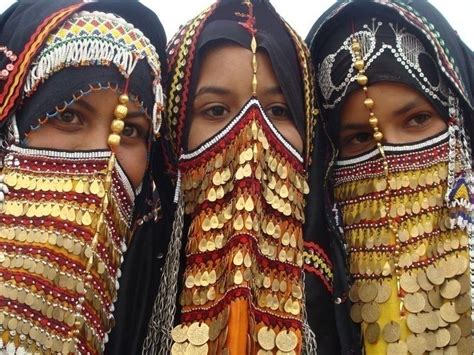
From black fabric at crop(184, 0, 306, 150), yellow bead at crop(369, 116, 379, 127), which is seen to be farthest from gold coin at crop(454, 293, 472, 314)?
black fabric at crop(184, 0, 306, 150)

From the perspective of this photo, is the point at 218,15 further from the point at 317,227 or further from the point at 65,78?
the point at 317,227

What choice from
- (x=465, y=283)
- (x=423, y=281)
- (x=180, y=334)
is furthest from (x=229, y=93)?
(x=465, y=283)

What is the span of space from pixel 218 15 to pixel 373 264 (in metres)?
1.24

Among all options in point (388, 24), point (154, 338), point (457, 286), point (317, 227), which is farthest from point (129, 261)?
point (388, 24)

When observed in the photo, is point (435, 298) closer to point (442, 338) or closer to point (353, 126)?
point (442, 338)

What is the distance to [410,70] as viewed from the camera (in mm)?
3104

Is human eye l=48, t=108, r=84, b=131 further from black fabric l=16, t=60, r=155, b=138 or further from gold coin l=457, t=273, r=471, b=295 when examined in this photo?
gold coin l=457, t=273, r=471, b=295

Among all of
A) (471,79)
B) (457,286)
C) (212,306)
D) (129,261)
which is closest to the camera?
(212,306)

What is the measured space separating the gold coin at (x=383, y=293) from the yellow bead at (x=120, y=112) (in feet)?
4.00

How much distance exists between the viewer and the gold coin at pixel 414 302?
111 inches

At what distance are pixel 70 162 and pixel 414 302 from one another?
4.66ft

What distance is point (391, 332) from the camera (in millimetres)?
2820

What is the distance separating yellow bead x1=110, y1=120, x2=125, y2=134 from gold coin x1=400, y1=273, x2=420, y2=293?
1.25 meters

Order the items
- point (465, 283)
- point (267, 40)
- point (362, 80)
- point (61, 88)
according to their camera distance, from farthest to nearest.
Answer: point (362, 80)
point (267, 40)
point (465, 283)
point (61, 88)
